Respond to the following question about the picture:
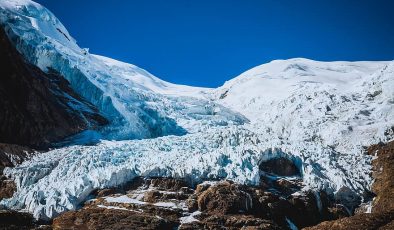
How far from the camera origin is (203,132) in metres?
43.3

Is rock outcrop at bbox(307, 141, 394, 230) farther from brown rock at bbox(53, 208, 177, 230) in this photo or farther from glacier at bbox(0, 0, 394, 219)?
brown rock at bbox(53, 208, 177, 230)

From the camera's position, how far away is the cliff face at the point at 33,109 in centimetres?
3831

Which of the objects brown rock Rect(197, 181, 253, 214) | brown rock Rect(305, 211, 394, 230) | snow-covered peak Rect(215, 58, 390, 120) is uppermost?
snow-covered peak Rect(215, 58, 390, 120)

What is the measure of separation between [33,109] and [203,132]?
15.1 metres

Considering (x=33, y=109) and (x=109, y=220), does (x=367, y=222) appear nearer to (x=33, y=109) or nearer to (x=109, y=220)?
(x=109, y=220)

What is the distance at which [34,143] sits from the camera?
38625 mm

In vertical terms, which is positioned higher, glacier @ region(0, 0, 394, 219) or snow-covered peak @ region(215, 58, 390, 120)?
snow-covered peak @ region(215, 58, 390, 120)

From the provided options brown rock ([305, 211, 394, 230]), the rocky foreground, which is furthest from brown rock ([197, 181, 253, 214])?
brown rock ([305, 211, 394, 230])

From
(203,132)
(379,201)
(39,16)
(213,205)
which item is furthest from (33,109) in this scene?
(39,16)

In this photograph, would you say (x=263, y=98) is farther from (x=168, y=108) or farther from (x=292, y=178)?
(x=292, y=178)

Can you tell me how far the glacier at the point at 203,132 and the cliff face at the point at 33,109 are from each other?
2149mm

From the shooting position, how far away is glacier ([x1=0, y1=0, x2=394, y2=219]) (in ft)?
101

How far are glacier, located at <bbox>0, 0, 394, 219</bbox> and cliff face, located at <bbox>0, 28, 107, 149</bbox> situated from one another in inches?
84.6

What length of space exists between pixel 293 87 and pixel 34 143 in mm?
31279
